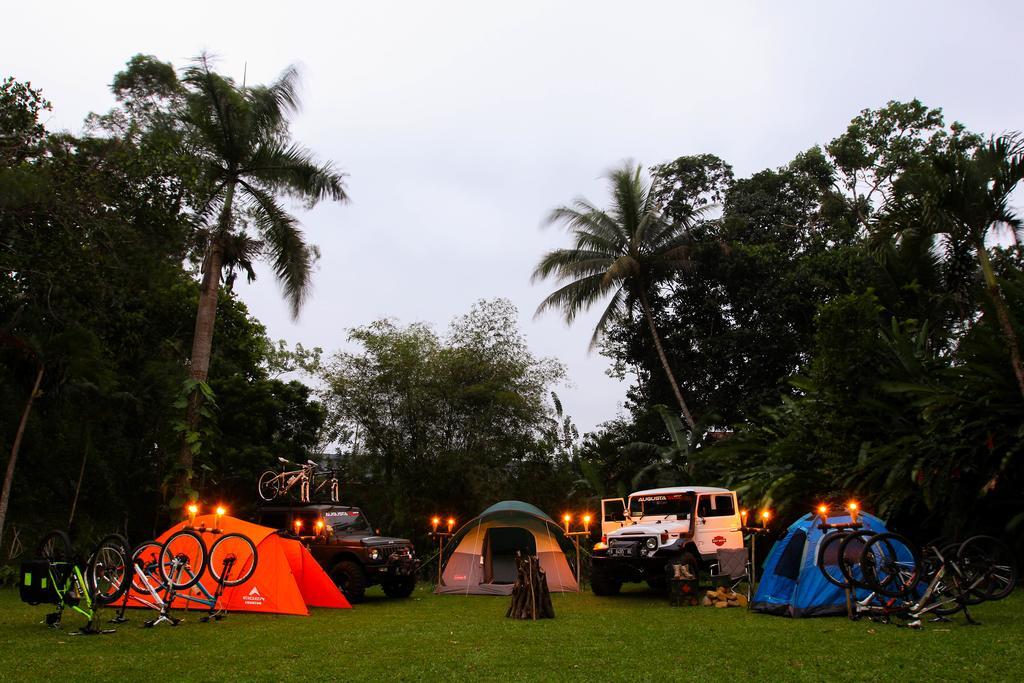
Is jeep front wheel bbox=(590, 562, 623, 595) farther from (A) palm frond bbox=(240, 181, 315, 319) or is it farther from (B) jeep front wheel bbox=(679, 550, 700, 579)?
(A) palm frond bbox=(240, 181, 315, 319)

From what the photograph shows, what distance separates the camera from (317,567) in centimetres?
1266

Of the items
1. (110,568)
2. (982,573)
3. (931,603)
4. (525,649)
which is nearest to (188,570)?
(110,568)

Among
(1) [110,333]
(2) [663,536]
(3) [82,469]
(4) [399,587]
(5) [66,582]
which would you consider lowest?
(4) [399,587]

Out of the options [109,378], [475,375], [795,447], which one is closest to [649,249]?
[475,375]

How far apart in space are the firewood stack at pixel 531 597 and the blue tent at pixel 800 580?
2880 mm

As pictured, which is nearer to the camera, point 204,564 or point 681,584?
point 204,564

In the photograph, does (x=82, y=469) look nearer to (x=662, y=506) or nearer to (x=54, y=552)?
(x=54, y=552)

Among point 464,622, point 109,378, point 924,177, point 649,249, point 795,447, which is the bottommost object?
point 464,622

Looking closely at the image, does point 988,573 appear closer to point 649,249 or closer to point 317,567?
point 317,567

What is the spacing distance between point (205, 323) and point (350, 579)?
20.5 feet

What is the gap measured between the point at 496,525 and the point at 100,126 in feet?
37.2

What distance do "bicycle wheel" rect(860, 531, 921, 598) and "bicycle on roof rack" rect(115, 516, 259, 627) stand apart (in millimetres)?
7271

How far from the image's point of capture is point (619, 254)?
24609 millimetres

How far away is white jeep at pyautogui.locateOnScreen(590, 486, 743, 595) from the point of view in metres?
13.2
